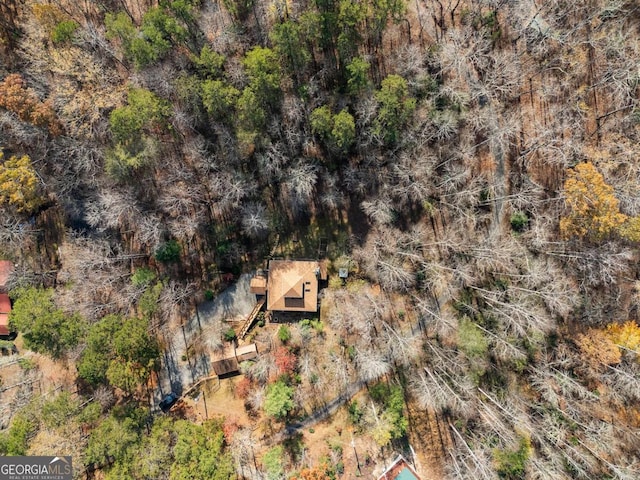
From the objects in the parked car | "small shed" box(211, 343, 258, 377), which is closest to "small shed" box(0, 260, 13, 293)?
the parked car

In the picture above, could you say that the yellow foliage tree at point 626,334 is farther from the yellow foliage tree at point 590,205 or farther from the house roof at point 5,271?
the house roof at point 5,271

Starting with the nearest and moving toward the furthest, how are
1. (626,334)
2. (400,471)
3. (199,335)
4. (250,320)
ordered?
(626,334) → (400,471) → (250,320) → (199,335)

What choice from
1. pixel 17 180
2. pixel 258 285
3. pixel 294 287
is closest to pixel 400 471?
pixel 294 287

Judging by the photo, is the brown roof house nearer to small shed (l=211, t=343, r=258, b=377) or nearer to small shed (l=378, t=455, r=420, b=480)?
small shed (l=211, t=343, r=258, b=377)

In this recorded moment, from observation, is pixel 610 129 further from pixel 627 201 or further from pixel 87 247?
pixel 87 247

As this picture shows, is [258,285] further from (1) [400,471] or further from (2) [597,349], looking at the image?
(2) [597,349]

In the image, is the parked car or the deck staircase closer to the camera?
the parked car
